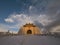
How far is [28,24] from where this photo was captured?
111ft

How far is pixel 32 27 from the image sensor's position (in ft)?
114

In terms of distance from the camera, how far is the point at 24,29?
3450 cm

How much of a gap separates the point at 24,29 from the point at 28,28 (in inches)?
42.0

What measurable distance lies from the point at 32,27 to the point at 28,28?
1.01 m

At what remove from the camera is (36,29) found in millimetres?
36031

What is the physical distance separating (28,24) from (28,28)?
54.5 inches

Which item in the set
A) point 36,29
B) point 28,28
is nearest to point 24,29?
point 28,28

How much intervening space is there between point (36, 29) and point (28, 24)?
3.16m

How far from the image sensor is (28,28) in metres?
34.9

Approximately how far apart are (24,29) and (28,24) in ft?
5.42

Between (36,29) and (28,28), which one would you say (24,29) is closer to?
(28,28)

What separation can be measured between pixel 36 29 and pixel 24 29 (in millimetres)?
3336
